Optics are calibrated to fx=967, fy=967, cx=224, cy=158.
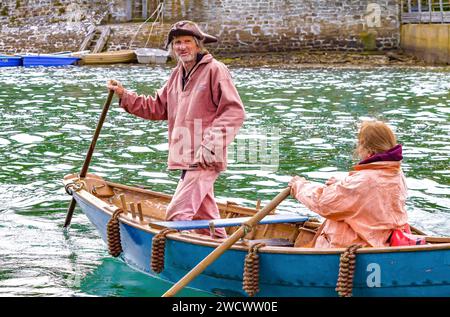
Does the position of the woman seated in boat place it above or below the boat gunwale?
above

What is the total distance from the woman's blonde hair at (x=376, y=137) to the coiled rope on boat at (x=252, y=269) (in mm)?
952

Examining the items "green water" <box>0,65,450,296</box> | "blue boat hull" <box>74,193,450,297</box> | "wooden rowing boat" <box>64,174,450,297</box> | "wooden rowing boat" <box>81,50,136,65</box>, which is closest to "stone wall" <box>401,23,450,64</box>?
"green water" <box>0,65,450,296</box>

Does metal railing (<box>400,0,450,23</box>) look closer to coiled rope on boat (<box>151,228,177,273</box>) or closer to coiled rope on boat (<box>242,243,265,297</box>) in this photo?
coiled rope on boat (<box>151,228,177,273</box>)

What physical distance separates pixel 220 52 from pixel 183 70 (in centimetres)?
2639

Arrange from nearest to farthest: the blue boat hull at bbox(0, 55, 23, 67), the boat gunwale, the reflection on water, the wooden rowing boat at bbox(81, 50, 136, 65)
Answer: the boat gunwale < the reflection on water < the blue boat hull at bbox(0, 55, 23, 67) < the wooden rowing boat at bbox(81, 50, 136, 65)

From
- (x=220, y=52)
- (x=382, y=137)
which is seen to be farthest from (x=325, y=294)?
(x=220, y=52)

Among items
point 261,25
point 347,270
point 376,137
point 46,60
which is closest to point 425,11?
point 261,25

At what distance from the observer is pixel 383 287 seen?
5.91m

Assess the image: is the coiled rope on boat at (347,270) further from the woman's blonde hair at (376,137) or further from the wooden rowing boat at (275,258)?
the woman's blonde hair at (376,137)

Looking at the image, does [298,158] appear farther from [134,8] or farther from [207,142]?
[134,8]

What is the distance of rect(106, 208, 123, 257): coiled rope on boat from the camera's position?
745 centimetres

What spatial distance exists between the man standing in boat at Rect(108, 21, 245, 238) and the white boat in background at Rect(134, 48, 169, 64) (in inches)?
968

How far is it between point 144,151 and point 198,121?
23.0ft

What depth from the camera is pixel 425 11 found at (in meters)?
33.2
